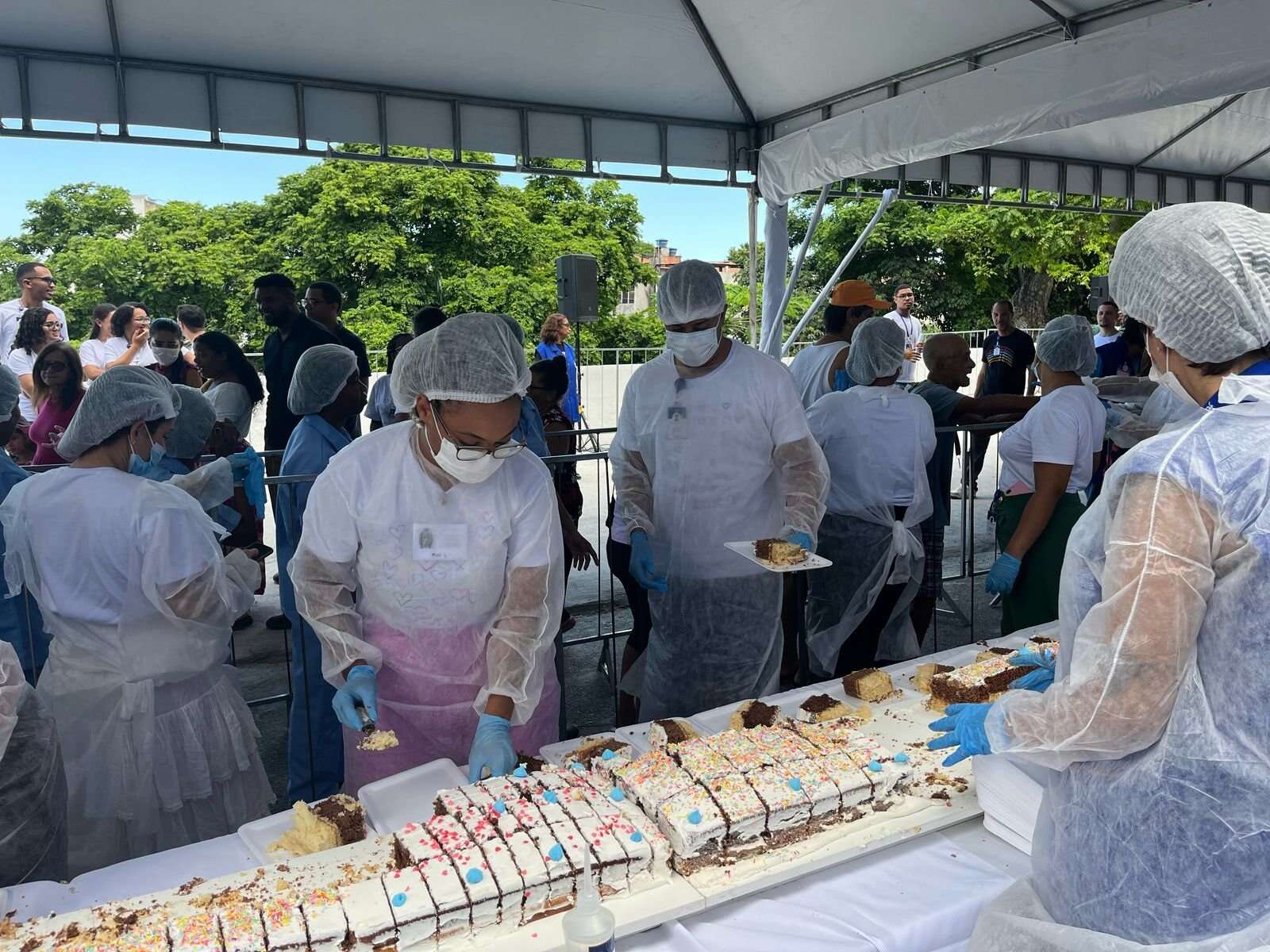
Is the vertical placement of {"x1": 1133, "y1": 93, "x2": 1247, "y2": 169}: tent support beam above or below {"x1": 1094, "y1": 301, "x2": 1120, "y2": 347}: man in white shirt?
above

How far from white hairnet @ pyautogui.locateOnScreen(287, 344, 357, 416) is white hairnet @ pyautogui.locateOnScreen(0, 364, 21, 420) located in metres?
1.24

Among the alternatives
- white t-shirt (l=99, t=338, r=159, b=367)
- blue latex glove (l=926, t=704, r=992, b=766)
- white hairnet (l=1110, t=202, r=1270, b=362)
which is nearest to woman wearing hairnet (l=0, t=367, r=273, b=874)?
blue latex glove (l=926, t=704, r=992, b=766)

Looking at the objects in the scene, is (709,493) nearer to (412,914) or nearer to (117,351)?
(412,914)

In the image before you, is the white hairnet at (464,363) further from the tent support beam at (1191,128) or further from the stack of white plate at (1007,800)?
the tent support beam at (1191,128)

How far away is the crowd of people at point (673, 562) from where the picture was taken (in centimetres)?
141

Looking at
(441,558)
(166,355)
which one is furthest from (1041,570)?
(166,355)

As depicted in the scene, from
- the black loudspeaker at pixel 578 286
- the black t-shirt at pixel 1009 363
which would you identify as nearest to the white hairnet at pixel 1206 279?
the black t-shirt at pixel 1009 363

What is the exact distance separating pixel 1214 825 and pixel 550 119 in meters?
5.59

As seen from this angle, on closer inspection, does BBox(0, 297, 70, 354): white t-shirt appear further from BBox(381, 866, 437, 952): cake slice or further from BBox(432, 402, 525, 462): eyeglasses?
BBox(381, 866, 437, 952): cake slice

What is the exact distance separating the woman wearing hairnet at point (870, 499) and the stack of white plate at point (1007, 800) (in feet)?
7.71

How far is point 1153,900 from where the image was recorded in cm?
146

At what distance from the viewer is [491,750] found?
2.26m

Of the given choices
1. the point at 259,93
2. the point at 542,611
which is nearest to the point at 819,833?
the point at 542,611

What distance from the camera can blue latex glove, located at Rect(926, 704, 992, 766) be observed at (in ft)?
5.67
